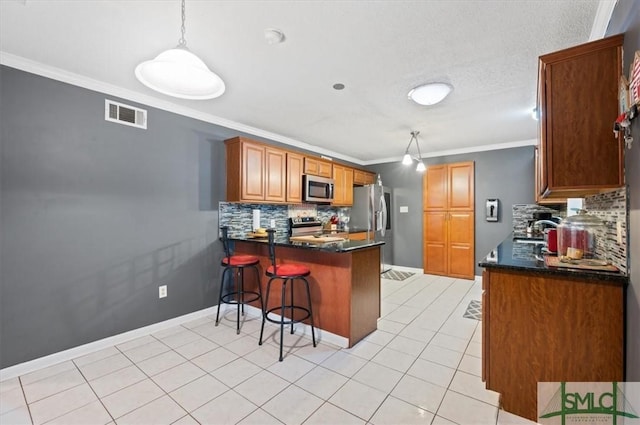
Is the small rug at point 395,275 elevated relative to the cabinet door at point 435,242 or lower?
lower

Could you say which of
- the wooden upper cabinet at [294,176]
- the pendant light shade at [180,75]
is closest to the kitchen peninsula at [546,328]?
the pendant light shade at [180,75]

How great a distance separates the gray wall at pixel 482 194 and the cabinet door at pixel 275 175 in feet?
9.65

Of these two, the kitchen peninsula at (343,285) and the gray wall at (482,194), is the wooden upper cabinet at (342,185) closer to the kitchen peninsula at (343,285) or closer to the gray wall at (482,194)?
the gray wall at (482,194)

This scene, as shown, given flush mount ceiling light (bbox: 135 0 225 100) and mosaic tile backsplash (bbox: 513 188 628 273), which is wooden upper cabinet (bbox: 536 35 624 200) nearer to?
mosaic tile backsplash (bbox: 513 188 628 273)

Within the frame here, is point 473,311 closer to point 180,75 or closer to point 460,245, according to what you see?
point 460,245

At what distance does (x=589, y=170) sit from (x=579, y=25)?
1049mm

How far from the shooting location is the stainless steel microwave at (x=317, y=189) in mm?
4254

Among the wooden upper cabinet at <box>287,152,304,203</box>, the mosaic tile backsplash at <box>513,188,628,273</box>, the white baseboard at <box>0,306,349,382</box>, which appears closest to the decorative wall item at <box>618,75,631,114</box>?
the mosaic tile backsplash at <box>513,188,628,273</box>

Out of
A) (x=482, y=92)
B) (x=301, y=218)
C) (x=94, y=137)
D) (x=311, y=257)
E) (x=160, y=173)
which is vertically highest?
(x=482, y=92)

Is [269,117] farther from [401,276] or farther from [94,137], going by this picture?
[401,276]

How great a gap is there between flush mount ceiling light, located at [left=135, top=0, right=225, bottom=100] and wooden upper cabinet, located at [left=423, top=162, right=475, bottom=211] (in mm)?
4776

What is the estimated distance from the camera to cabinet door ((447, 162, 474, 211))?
16.4ft

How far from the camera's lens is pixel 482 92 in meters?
2.70

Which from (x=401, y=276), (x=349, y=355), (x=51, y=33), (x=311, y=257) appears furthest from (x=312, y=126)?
(x=401, y=276)
